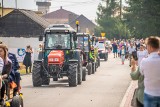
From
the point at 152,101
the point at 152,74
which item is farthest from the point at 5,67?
the point at 152,101

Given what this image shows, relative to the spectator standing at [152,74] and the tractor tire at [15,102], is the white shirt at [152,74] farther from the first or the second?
the tractor tire at [15,102]

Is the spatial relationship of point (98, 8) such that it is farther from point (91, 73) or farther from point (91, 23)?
point (91, 73)

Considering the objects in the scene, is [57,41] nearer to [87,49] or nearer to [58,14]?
[87,49]

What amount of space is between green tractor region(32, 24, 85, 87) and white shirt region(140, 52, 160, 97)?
14120mm

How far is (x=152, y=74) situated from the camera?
8.53 metres

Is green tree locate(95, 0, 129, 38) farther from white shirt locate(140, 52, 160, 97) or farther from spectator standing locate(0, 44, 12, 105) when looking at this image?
white shirt locate(140, 52, 160, 97)

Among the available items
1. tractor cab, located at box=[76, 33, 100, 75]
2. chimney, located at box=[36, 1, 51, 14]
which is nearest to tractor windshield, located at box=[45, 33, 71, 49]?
tractor cab, located at box=[76, 33, 100, 75]

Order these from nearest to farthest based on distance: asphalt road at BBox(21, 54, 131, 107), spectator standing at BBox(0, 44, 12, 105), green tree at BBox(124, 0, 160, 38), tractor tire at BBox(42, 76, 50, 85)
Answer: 1. spectator standing at BBox(0, 44, 12, 105)
2. asphalt road at BBox(21, 54, 131, 107)
3. tractor tire at BBox(42, 76, 50, 85)
4. green tree at BBox(124, 0, 160, 38)

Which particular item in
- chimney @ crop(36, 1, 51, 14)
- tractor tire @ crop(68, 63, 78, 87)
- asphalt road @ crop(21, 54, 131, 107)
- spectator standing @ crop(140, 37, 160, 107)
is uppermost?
chimney @ crop(36, 1, 51, 14)

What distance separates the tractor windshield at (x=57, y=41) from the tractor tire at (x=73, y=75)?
5.17 ft

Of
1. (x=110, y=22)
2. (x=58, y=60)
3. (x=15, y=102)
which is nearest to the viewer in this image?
(x=15, y=102)

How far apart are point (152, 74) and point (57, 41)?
15.9 meters

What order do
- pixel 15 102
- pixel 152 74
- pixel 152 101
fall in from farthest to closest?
pixel 15 102 < pixel 152 74 < pixel 152 101

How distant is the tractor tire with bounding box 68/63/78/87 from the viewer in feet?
74.3
